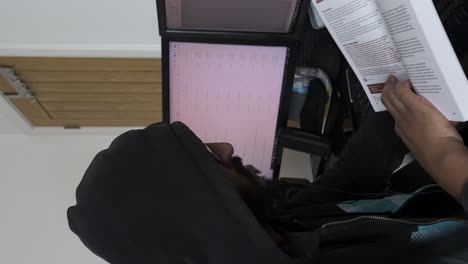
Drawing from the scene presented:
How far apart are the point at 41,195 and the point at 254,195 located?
1.12 m

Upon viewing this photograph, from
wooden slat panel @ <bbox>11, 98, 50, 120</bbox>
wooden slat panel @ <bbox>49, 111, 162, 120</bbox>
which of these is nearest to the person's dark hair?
wooden slat panel @ <bbox>49, 111, 162, 120</bbox>

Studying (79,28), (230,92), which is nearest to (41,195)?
(79,28)

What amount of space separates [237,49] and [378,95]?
12.0 inches

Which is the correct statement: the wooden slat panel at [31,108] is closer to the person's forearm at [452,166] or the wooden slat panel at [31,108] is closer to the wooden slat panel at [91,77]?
the wooden slat panel at [91,77]

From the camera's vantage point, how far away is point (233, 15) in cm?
73

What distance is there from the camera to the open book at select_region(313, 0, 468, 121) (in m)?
0.51

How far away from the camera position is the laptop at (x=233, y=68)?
721mm

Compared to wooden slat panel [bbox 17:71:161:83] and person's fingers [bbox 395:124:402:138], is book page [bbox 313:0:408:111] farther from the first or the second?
wooden slat panel [bbox 17:71:161:83]

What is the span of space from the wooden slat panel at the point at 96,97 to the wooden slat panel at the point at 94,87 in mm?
25

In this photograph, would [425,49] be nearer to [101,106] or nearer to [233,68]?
[233,68]

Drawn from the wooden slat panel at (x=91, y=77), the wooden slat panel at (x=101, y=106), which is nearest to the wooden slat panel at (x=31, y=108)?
the wooden slat panel at (x=101, y=106)

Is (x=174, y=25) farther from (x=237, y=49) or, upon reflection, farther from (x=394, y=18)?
(x=394, y=18)

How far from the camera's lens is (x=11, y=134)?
1.46 m

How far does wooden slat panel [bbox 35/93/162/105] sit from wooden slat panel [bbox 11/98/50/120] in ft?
0.12
